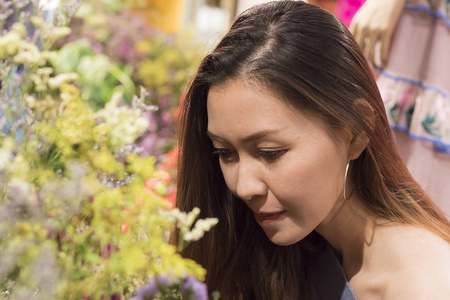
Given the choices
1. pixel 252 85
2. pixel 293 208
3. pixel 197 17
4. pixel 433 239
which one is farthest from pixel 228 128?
pixel 197 17

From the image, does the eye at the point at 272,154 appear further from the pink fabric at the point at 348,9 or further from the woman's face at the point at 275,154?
the pink fabric at the point at 348,9

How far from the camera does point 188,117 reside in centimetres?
138

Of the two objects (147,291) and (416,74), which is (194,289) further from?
(416,74)

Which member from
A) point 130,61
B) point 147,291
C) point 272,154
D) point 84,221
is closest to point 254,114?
point 272,154

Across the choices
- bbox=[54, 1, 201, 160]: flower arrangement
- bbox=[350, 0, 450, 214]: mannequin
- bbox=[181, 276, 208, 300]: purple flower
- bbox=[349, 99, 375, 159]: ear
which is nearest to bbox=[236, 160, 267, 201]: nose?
bbox=[349, 99, 375, 159]: ear

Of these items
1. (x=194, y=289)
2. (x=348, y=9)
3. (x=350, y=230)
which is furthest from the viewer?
(x=348, y=9)

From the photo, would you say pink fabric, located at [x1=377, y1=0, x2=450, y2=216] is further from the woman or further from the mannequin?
the woman

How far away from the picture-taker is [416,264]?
124 centimetres

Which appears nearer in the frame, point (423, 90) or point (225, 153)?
point (225, 153)

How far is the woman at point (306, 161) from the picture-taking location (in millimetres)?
1178

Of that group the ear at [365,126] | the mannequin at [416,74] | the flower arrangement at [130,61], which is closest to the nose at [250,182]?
the ear at [365,126]

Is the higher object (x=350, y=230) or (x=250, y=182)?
(x=250, y=182)

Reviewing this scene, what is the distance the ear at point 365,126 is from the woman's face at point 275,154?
52 millimetres

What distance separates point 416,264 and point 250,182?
0.37m
